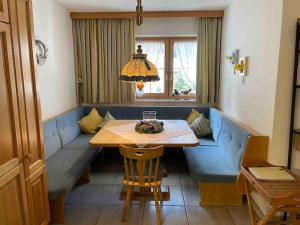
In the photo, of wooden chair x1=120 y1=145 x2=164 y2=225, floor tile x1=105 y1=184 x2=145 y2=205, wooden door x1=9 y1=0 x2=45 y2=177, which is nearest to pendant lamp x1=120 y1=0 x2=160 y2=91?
wooden chair x1=120 y1=145 x2=164 y2=225

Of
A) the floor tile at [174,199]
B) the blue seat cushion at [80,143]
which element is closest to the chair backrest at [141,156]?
the floor tile at [174,199]

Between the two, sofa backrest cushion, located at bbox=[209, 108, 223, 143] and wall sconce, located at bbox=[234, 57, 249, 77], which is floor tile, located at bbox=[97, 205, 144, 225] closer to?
sofa backrest cushion, located at bbox=[209, 108, 223, 143]

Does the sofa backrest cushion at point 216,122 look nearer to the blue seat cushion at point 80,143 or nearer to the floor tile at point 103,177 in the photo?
the floor tile at point 103,177

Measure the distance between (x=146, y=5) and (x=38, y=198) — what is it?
A: 3.15 metres

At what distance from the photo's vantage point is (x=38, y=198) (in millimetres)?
2068

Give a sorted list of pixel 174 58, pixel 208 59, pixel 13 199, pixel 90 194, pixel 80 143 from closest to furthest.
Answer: pixel 13 199 < pixel 90 194 < pixel 80 143 < pixel 208 59 < pixel 174 58

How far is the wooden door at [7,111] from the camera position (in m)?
1.61

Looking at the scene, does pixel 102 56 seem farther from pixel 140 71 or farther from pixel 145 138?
pixel 145 138

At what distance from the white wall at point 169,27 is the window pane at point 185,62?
205mm

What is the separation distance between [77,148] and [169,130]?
132 centimetres

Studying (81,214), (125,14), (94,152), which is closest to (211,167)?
(81,214)

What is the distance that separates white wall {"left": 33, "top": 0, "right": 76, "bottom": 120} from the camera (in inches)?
127

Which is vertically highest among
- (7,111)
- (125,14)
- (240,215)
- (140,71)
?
(125,14)

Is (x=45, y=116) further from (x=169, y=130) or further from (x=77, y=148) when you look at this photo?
(x=169, y=130)
